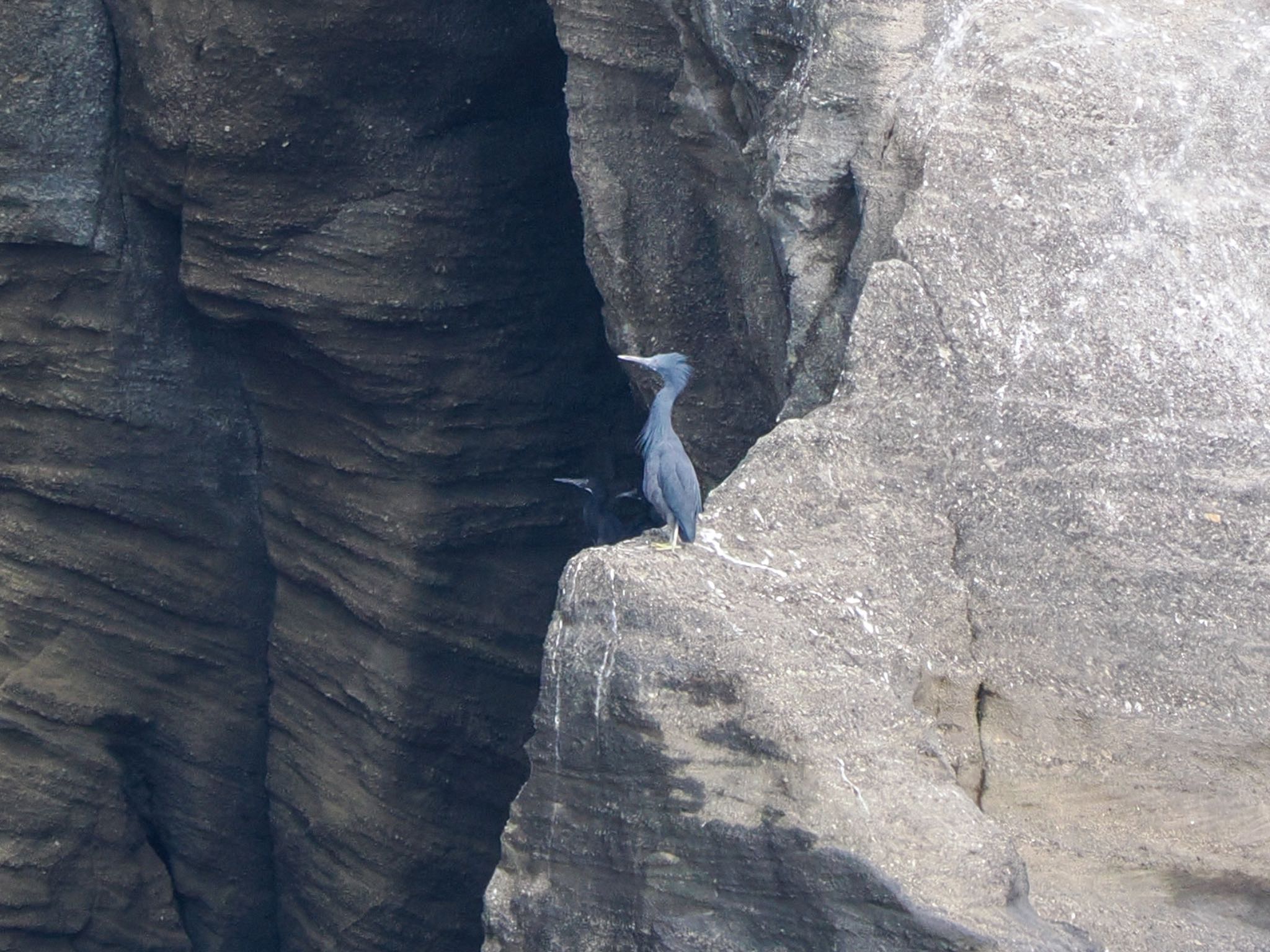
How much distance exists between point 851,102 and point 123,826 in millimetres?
4665

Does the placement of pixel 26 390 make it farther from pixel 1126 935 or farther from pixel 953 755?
pixel 1126 935

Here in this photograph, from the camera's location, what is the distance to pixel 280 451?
6.23 meters

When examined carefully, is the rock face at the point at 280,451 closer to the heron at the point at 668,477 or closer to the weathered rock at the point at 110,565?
the weathered rock at the point at 110,565

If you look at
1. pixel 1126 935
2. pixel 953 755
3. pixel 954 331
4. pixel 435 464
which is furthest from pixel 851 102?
pixel 435 464

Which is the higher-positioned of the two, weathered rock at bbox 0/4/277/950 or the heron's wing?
the heron's wing

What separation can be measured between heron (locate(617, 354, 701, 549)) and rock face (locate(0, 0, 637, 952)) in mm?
2128

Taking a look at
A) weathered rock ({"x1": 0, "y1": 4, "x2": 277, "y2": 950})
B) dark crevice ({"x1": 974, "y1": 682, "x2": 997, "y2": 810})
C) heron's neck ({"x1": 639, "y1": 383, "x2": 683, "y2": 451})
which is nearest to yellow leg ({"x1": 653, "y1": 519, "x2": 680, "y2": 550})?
heron's neck ({"x1": 639, "y1": 383, "x2": 683, "y2": 451})

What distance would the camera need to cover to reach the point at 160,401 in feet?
19.9

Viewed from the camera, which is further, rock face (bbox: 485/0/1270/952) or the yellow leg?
the yellow leg

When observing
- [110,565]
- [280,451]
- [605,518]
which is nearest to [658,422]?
[605,518]

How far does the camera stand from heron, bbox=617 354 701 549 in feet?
10.8

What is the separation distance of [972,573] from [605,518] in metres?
2.41

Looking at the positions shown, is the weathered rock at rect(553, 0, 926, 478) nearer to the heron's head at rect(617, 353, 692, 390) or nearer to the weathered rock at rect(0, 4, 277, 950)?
the heron's head at rect(617, 353, 692, 390)

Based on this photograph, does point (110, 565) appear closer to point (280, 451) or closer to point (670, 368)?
point (280, 451)
